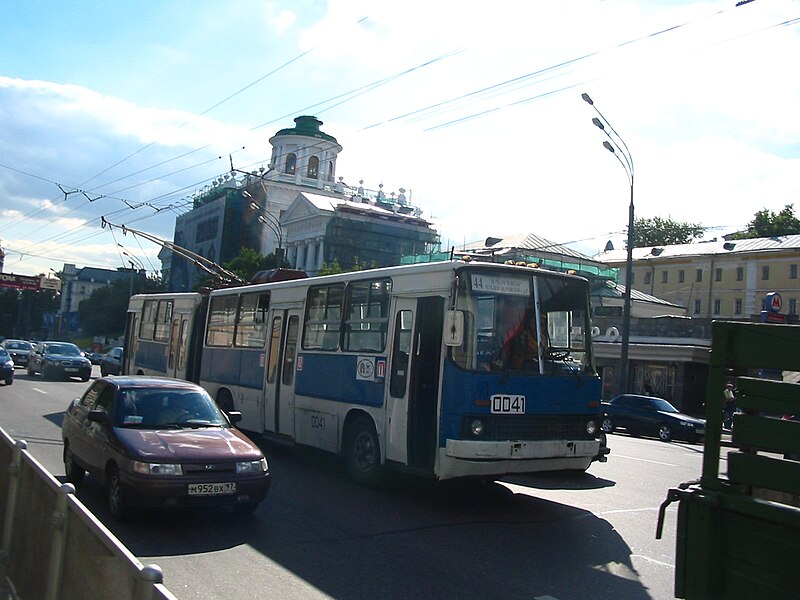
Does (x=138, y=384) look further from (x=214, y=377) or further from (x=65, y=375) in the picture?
(x=65, y=375)

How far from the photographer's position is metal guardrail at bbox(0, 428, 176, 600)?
135 inches

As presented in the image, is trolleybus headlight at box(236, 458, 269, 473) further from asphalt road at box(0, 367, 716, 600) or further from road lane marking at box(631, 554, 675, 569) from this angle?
road lane marking at box(631, 554, 675, 569)

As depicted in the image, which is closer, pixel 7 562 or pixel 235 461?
pixel 7 562

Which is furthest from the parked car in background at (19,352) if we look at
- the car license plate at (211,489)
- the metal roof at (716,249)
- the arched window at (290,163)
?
the metal roof at (716,249)

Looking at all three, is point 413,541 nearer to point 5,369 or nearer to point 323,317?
point 323,317

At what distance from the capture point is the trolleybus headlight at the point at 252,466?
8.41 meters

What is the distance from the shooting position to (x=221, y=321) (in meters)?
17.2

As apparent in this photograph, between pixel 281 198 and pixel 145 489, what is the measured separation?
75.6 meters

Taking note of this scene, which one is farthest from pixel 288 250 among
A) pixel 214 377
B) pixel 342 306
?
pixel 342 306

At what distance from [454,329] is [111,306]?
86.2 meters

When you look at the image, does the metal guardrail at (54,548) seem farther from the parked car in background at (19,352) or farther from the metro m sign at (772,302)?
the parked car in background at (19,352)

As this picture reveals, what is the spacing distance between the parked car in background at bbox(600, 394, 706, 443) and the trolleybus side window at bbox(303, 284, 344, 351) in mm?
15132

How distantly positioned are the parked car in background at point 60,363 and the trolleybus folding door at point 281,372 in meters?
21.1

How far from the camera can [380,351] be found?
11.2 meters
